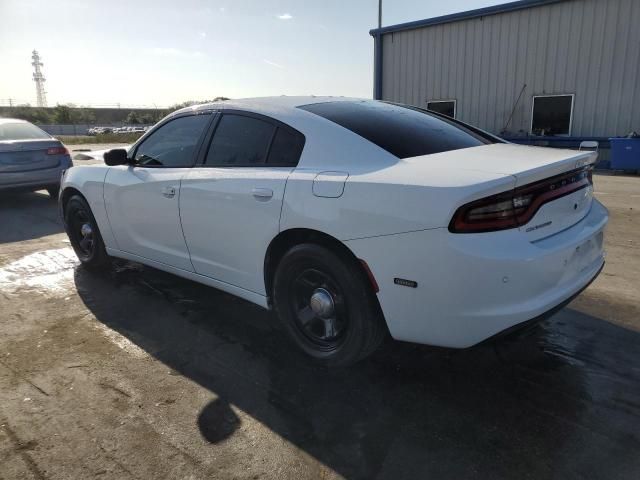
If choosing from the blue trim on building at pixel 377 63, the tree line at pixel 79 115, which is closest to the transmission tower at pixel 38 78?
the tree line at pixel 79 115

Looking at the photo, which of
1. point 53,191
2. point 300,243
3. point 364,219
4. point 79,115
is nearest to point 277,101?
point 300,243

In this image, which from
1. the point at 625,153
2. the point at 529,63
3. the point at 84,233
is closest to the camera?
the point at 84,233

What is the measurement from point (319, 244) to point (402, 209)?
0.60 meters

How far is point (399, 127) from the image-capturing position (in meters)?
3.14

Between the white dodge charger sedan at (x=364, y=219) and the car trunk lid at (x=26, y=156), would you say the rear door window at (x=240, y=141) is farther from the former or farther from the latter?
the car trunk lid at (x=26, y=156)

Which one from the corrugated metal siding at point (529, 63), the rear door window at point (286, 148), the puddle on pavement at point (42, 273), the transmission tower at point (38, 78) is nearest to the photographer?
the rear door window at point (286, 148)

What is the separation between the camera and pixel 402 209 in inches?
94.1

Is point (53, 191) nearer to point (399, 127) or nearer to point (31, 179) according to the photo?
point (31, 179)

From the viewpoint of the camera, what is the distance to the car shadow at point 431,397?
86.4 inches

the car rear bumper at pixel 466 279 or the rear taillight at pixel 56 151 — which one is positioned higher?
the rear taillight at pixel 56 151

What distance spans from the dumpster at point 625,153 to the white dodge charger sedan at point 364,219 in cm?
1179

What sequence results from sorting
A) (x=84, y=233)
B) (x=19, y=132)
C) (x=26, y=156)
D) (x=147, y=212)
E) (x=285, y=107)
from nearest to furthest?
(x=285, y=107)
(x=147, y=212)
(x=84, y=233)
(x=26, y=156)
(x=19, y=132)

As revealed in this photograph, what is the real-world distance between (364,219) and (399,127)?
0.91 m

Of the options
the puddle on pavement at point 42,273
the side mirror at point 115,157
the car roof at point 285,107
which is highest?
the car roof at point 285,107
